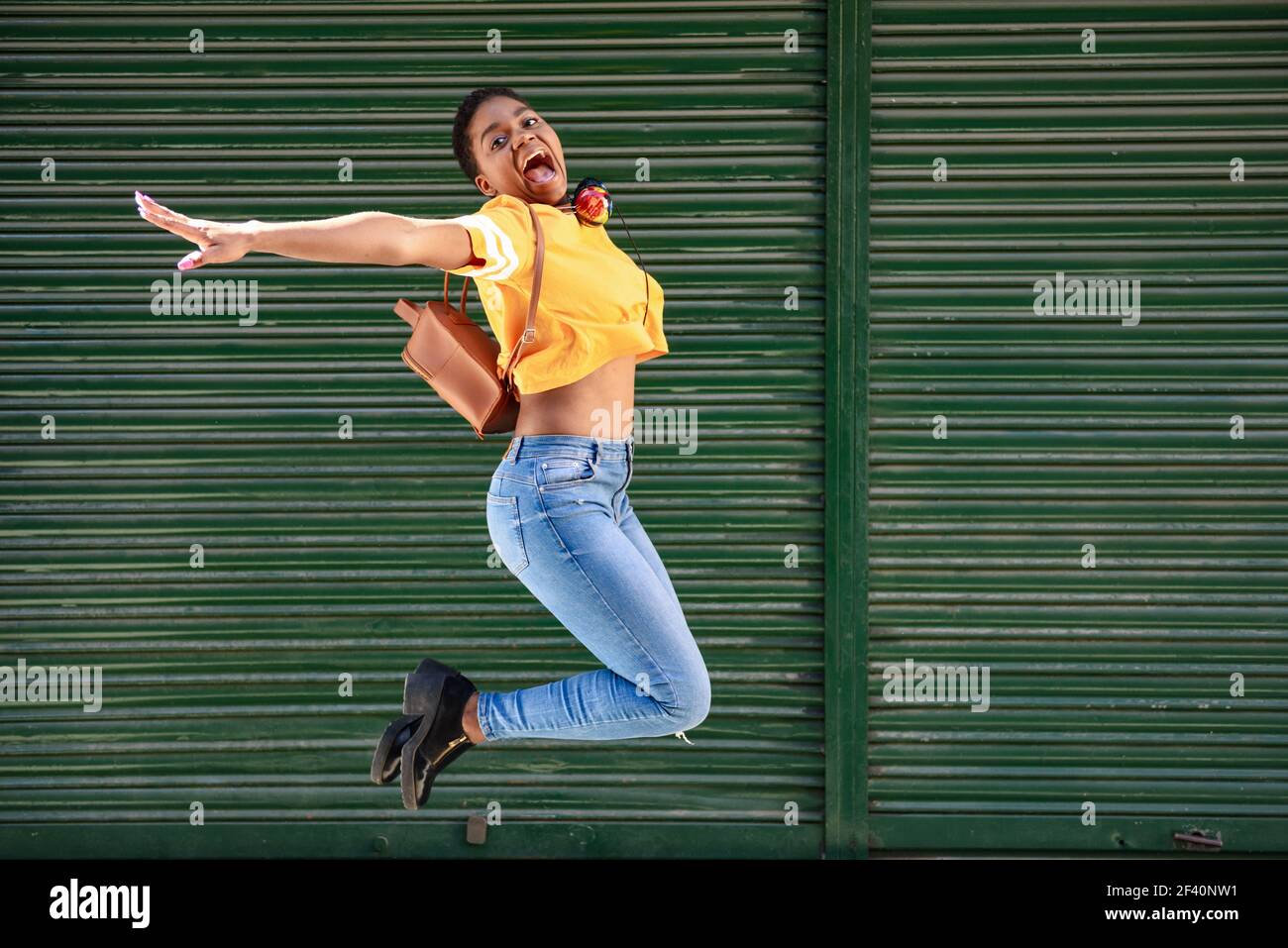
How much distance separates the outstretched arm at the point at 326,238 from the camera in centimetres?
247

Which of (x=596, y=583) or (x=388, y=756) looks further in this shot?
(x=388, y=756)

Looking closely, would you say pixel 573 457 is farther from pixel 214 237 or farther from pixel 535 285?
pixel 214 237

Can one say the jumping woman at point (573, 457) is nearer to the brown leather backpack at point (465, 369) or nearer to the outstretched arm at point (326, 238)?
the brown leather backpack at point (465, 369)

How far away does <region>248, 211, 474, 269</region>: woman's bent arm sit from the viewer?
2.48 meters

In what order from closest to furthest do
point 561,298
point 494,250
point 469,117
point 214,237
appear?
point 214,237 → point 494,250 → point 561,298 → point 469,117

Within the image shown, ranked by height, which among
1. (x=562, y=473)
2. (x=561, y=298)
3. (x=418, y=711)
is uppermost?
(x=561, y=298)

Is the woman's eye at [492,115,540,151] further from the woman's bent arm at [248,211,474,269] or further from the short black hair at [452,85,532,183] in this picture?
the woman's bent arm at [248,211,474,269]

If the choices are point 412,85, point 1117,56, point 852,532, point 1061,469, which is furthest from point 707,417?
point 1117,56

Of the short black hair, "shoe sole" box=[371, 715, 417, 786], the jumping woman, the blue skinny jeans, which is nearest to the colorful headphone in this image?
the jumping woman

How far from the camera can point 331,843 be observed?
5.45 m

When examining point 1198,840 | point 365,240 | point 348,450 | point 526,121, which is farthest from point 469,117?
point 1198,840

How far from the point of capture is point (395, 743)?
344 centimetres

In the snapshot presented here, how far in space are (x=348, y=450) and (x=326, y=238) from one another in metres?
3.10

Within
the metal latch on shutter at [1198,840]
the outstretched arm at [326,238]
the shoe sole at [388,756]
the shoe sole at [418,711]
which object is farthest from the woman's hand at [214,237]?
the metal latch on shutter at [1198,840]
